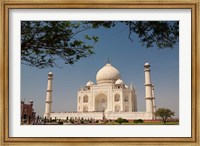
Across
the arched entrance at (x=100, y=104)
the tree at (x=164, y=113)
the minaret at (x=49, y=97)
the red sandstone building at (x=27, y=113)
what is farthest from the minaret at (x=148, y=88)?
the red sandstone building at (x=27, y=113)

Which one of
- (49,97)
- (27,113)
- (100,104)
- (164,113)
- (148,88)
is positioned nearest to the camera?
(27,113)

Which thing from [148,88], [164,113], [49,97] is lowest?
[164,113]

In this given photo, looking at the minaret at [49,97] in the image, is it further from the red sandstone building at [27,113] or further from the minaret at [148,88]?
the minaret at [148,88]

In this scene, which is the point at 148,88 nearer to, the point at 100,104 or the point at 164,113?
the point at 164,113

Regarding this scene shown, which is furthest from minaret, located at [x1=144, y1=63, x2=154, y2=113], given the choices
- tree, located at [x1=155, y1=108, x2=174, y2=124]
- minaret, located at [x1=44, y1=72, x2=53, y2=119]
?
minaret, located at [x1=44, y1=72, x2=53, y2=119]

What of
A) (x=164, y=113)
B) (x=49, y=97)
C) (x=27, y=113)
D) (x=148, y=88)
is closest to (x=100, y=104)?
(x=148, y=88)
